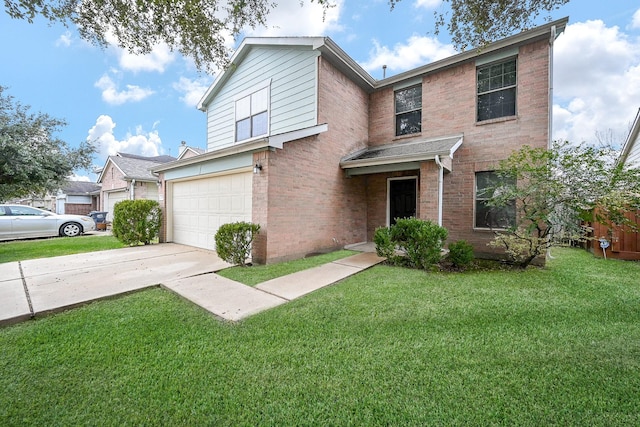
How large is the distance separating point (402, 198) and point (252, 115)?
6.44 meters

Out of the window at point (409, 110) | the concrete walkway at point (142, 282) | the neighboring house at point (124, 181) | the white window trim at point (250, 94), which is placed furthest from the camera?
the neighboring house at point (124, 181)

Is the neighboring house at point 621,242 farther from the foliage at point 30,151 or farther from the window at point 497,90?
the foliage at point 30,151

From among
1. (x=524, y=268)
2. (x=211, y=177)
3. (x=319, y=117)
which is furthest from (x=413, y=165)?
(x=211, y=177)

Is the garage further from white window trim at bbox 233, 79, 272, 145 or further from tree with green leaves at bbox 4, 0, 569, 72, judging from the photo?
tree with green leaves at bbox 4, 0, 569, 72

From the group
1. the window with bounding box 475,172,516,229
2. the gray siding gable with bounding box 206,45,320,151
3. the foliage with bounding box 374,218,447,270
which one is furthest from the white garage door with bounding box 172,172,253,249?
the window with bounding box 475,172,516,229

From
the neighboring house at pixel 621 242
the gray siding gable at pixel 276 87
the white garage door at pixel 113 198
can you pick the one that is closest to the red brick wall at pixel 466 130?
the neighboring house at pixel 621 242

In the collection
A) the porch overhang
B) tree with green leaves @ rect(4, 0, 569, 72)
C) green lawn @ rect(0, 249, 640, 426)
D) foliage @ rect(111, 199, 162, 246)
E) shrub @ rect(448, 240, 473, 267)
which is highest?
tree with green leaves @ rect(4, 0, 569, 72)

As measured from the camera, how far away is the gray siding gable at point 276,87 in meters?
8.11

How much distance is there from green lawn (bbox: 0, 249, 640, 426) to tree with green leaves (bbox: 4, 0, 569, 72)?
4.44m

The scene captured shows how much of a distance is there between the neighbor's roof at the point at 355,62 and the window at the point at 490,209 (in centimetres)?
344

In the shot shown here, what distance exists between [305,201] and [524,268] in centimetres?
574

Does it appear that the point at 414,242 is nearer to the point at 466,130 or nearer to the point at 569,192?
the point at 569,192

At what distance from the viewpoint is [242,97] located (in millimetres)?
10367

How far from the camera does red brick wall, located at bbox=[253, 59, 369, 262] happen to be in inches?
253
